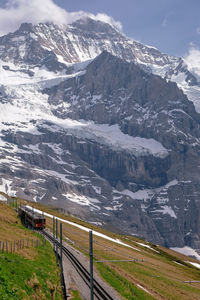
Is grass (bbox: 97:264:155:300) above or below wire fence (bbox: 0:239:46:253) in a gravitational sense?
below

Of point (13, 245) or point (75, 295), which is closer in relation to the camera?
point (75, 295)

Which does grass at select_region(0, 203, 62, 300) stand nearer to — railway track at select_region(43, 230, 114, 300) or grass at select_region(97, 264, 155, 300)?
railway track at select_region(43, 230, 114, 300)

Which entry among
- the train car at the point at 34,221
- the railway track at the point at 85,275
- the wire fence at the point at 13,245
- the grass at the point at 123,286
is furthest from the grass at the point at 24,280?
the train car at the point at 34,221

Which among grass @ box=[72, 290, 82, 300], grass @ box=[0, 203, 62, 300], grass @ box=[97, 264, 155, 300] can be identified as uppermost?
grass @ box=[0, 203, 62, 300]

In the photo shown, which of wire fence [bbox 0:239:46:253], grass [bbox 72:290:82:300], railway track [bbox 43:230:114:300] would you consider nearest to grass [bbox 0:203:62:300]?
wire fence [bbox 0:239:46:253]

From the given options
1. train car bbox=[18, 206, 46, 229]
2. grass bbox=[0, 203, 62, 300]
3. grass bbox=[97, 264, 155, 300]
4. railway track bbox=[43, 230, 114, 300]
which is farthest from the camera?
train car bbox=[18, 206, 46, 229]

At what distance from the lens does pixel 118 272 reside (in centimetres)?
5544

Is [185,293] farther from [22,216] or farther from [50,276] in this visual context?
[22,216]

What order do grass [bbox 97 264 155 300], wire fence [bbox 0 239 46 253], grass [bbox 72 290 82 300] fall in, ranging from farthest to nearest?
wire fence [bbox 0 239 46 253]
grass [bbox 97 264 155 300]
grass [bbox 72 290 82 300]

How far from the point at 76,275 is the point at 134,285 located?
632 cm

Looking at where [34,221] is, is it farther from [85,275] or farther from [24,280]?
[24,280]

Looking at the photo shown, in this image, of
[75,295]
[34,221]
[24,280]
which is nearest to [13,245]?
[75,295]

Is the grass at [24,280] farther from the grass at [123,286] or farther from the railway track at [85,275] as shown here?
the grass at [123,286]

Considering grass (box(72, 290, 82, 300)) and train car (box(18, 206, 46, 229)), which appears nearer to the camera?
grass (box(72, 290, 82, 300))
